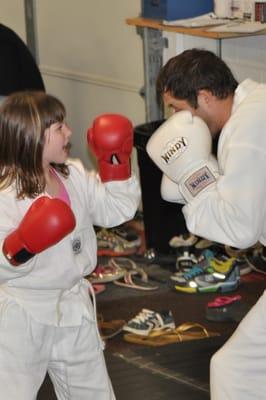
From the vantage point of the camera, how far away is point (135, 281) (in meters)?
4.57

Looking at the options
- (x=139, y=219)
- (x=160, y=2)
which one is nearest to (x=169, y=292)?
(x=139, y=219)

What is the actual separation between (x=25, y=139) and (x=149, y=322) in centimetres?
147

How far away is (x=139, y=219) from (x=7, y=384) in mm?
2920

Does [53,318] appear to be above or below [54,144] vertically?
below

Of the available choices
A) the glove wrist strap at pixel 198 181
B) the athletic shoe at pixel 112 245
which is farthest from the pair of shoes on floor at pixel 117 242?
the glove wrist strap at pixel 198 181

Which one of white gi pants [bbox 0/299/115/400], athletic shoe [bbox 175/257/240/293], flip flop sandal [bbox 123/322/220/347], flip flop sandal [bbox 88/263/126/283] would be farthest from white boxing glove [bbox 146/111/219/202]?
flip flop sandal [bbox 88/263/126/283]

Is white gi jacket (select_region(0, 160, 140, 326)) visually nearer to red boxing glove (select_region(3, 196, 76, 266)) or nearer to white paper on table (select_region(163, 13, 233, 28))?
red boxing glove (select_region(3, 196, 76, 266))

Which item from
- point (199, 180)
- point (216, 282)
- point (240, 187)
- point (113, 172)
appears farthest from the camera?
point (216, 282)

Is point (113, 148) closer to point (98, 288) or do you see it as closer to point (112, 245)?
point (98, 288)

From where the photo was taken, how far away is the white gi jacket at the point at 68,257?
2662 millimetres

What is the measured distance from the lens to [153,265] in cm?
479

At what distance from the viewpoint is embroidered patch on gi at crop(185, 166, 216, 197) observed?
260cm

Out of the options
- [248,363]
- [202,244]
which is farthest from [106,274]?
[248,363]

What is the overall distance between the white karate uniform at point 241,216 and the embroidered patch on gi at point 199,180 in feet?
0.17
